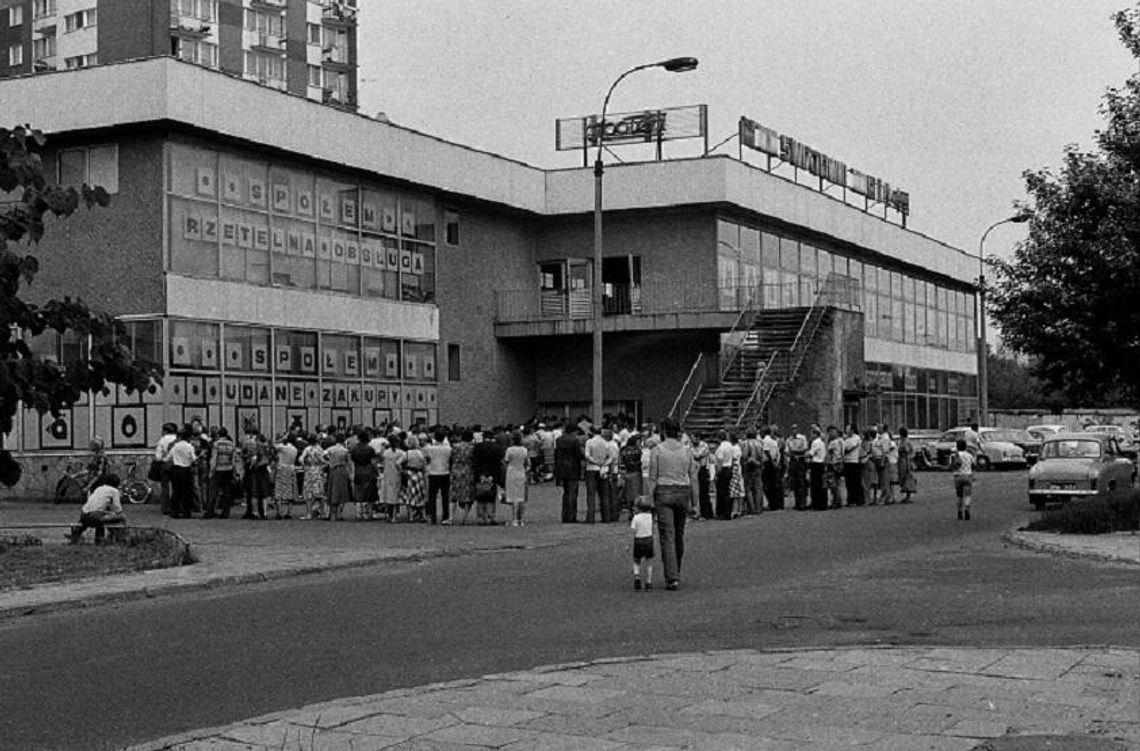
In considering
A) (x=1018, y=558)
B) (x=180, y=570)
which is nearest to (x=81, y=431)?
(x=180, y=570)

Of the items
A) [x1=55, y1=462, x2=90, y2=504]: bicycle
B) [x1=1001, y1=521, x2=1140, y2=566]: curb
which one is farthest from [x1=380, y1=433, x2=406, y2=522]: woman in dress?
[x1=1001, y1=521, x2=1140, y2=566]: curb

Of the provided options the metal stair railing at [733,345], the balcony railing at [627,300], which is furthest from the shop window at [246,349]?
the metal stair railing at [733,345]

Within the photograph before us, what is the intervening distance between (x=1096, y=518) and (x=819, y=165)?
1411 inches

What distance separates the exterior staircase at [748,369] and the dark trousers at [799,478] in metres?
10.6

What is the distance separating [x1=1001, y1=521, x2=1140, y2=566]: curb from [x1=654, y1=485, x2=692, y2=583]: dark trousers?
20.2 ft

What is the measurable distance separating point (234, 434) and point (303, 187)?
7.62 metres

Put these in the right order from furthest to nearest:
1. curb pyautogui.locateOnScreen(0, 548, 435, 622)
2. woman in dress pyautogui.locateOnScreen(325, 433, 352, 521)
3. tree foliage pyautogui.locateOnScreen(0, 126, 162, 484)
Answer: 1. woman in dress pyautogui.locateOnScreen(325, 433, 352, 521)
2. curb pyautogui.locateOnScreen(0, 548, 435, 622)
3. tree foliage pyautogui.locateOnScreen(0, 126, 162, 484)

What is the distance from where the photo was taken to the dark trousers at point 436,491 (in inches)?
1037

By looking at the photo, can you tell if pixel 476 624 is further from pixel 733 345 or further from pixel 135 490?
pixel 733 345

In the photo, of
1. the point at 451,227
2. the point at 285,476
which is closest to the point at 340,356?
the point at 451,227

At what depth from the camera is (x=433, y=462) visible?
86.2 feet

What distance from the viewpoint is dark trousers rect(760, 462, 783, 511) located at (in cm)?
3159

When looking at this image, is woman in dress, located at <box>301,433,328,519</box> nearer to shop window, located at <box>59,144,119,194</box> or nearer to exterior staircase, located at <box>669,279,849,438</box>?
shop window, located at <box>59,144,119,194</box>

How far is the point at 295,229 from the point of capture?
38.9 meters
